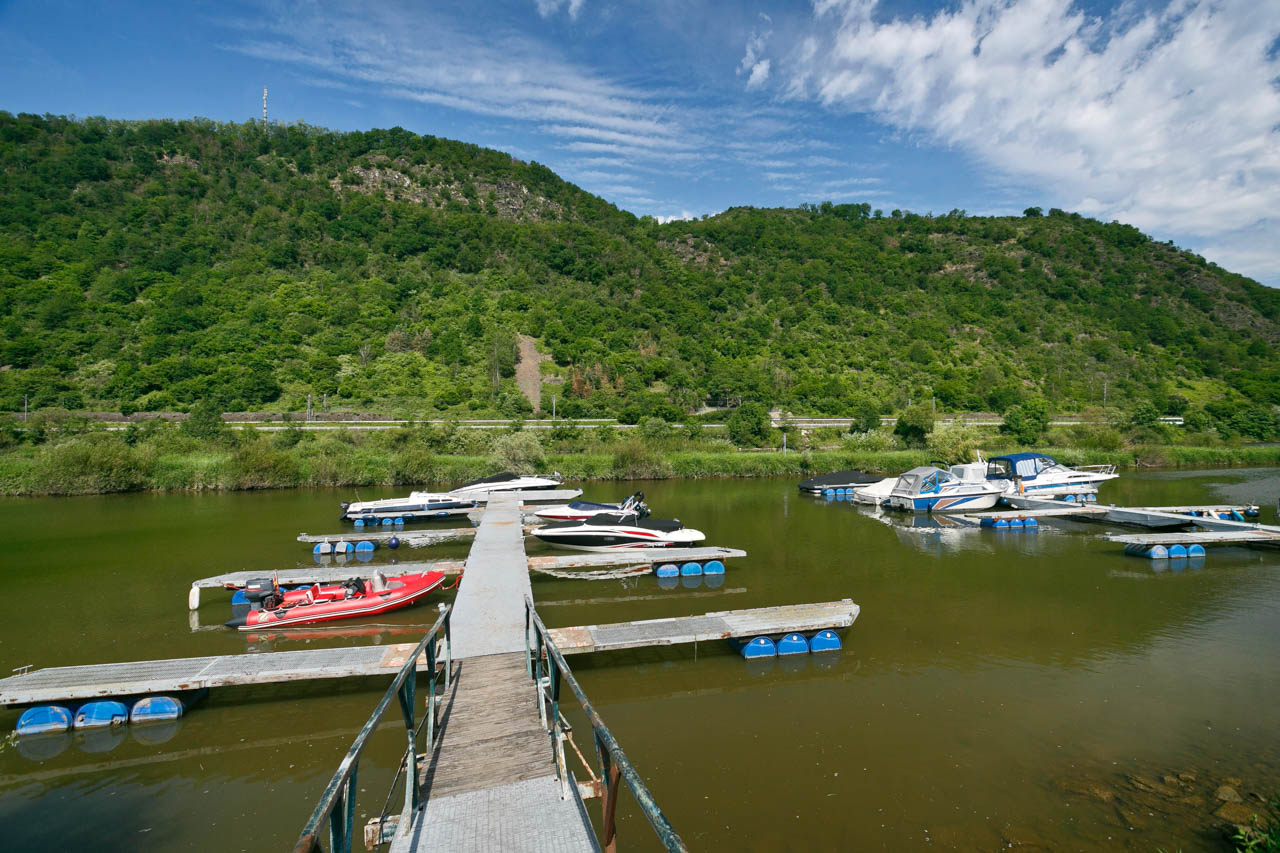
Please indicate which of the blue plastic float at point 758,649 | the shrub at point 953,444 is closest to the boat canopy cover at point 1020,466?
the shrub at point 953,444

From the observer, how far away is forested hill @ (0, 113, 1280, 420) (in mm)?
55219

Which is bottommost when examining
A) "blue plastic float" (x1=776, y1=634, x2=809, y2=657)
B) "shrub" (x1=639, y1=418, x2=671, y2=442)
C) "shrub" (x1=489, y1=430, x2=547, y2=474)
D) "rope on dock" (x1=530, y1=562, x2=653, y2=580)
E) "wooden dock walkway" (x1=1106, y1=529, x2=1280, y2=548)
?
"rope on dock" (x1=530, y1=562, x2=653, y2=580)

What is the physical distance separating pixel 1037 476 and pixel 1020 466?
0.79 meters

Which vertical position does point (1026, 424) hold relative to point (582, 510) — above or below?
above

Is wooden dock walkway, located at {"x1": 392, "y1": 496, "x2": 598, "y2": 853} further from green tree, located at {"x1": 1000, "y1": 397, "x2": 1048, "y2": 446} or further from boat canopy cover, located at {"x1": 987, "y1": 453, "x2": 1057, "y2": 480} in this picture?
green tree, located at {"x1": 1000, "y1": 397, "x2": 1048, "y2": 446}

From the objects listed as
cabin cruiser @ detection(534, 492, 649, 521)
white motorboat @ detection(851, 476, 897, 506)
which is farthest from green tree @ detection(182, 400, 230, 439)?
white motorboat @ detection(851, 476, 897, 506)

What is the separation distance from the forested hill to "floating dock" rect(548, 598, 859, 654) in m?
42.6

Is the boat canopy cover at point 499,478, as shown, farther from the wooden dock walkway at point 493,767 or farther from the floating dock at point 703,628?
the wooden dock walkway at point 493,767

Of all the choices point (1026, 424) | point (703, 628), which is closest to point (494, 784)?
point (703, 628)

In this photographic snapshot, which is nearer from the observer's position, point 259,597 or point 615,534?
point 259,597

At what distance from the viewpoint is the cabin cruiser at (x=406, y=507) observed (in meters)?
21.4

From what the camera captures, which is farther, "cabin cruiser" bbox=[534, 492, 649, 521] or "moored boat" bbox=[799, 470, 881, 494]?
"moored boat" bbox=[799, 470, 881, 494]

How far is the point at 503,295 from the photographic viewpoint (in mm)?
75750

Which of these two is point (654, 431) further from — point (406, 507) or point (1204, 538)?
point (1204, 538)
